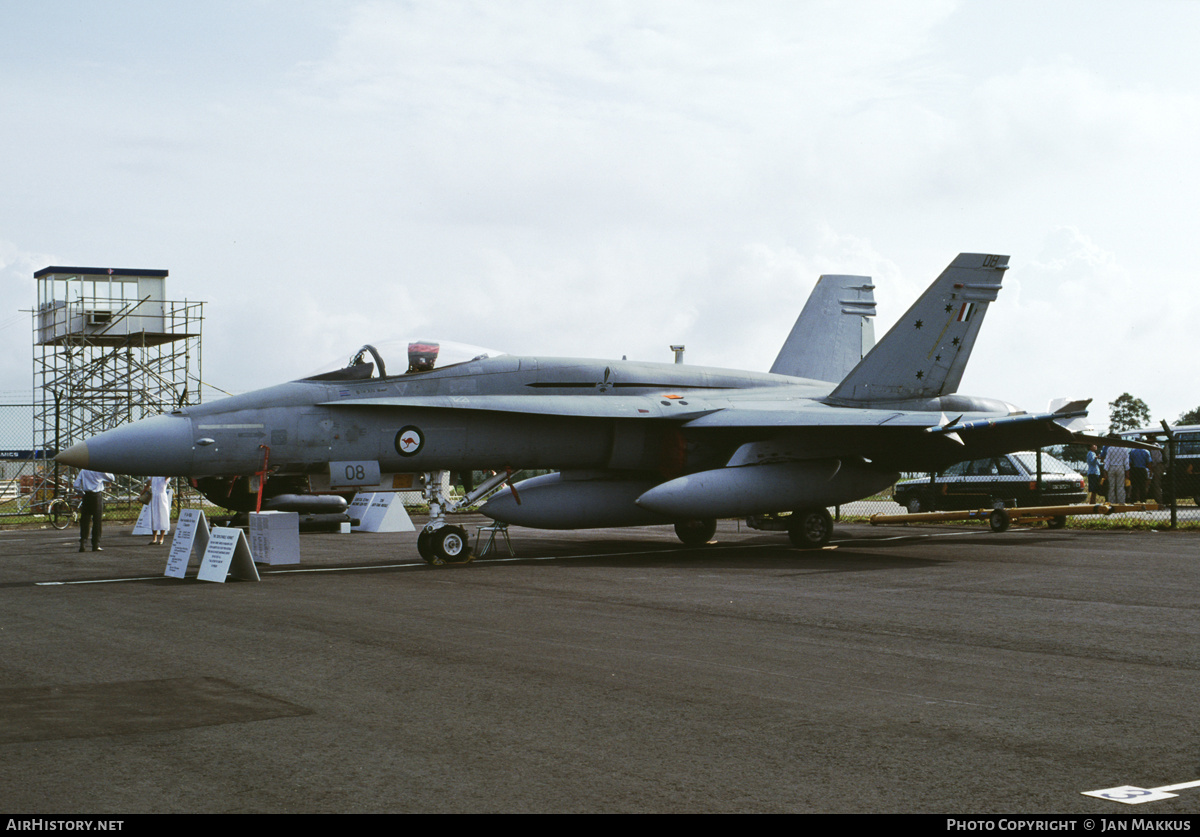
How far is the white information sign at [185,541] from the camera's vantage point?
41.6ft

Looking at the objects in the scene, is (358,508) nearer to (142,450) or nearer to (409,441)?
(409,441)

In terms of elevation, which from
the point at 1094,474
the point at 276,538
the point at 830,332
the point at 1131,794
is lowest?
the point at 1131,794

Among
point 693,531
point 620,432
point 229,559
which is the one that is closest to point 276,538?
point 229,559

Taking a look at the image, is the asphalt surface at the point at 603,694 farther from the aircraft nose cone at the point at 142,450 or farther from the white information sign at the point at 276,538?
the white information sign at the point at 276,538

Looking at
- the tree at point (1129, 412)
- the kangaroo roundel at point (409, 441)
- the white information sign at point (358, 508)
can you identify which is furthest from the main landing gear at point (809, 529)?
the tree at point (1129, 412)

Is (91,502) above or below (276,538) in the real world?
above

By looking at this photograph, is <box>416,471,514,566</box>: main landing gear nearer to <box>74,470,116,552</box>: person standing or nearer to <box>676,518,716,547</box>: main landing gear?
<box>676,518,716,547</box>: main landing gear

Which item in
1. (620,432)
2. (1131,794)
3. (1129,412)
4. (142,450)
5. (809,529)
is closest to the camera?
(1131,794)

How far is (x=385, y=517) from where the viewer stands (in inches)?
896

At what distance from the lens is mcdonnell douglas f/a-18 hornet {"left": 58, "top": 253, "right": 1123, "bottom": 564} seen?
13.5 meters

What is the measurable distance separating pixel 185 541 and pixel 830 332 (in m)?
13.7

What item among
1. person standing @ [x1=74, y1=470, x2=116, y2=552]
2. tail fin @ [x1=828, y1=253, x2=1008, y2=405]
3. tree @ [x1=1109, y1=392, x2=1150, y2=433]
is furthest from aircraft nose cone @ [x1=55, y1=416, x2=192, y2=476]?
tree @ [x1=1109, y1=392, x2=1150, y2=433]
